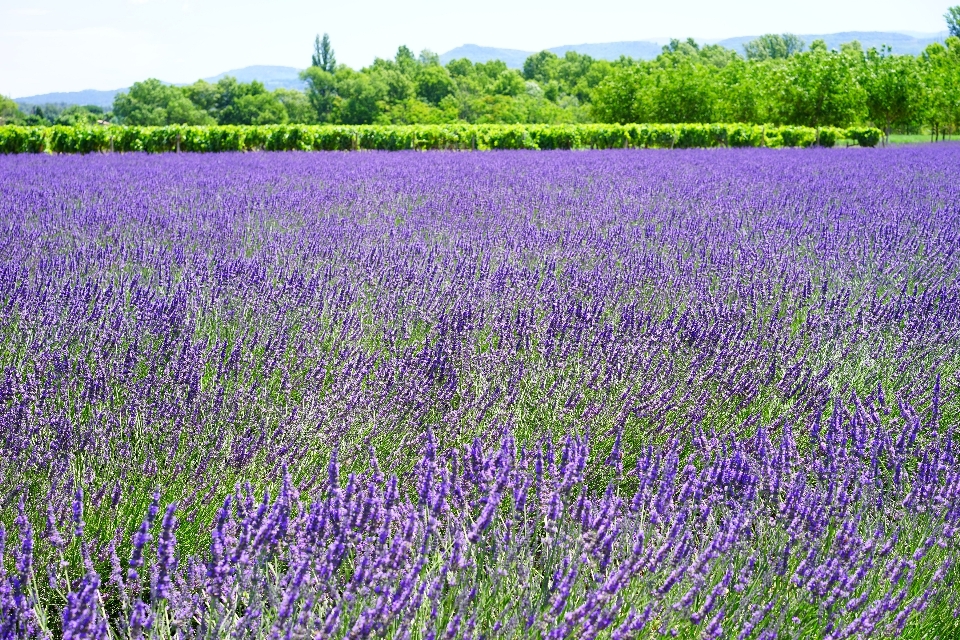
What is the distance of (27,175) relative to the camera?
9.60 meters

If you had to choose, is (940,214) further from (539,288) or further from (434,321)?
(434,321)

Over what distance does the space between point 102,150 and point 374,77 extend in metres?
55.7

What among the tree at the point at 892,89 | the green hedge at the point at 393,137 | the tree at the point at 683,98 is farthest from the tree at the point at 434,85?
the green hedge at the point at 393,137

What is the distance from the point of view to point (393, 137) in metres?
20.7

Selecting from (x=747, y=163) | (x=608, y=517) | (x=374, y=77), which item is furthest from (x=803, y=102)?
(x=374, y=77)

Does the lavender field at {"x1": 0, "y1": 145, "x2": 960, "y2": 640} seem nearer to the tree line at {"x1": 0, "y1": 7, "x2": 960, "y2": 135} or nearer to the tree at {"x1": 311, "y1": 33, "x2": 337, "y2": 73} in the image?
the tree line at {"x1": 0, "y1": 7, "x2": 960, "y2": 135}

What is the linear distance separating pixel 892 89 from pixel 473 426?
32.4 m

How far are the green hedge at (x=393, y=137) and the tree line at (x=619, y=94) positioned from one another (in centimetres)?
255

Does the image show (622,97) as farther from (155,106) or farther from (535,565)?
(155,106)

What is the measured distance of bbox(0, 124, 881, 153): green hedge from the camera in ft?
59.6

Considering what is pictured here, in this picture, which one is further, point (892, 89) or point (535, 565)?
point (892, 89)

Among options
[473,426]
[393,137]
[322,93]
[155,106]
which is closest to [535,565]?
[473,426]

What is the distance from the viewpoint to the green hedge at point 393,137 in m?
18.2

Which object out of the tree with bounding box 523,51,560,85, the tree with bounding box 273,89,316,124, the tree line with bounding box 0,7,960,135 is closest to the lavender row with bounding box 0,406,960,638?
the tree line with bounding box 0,7,960,135
